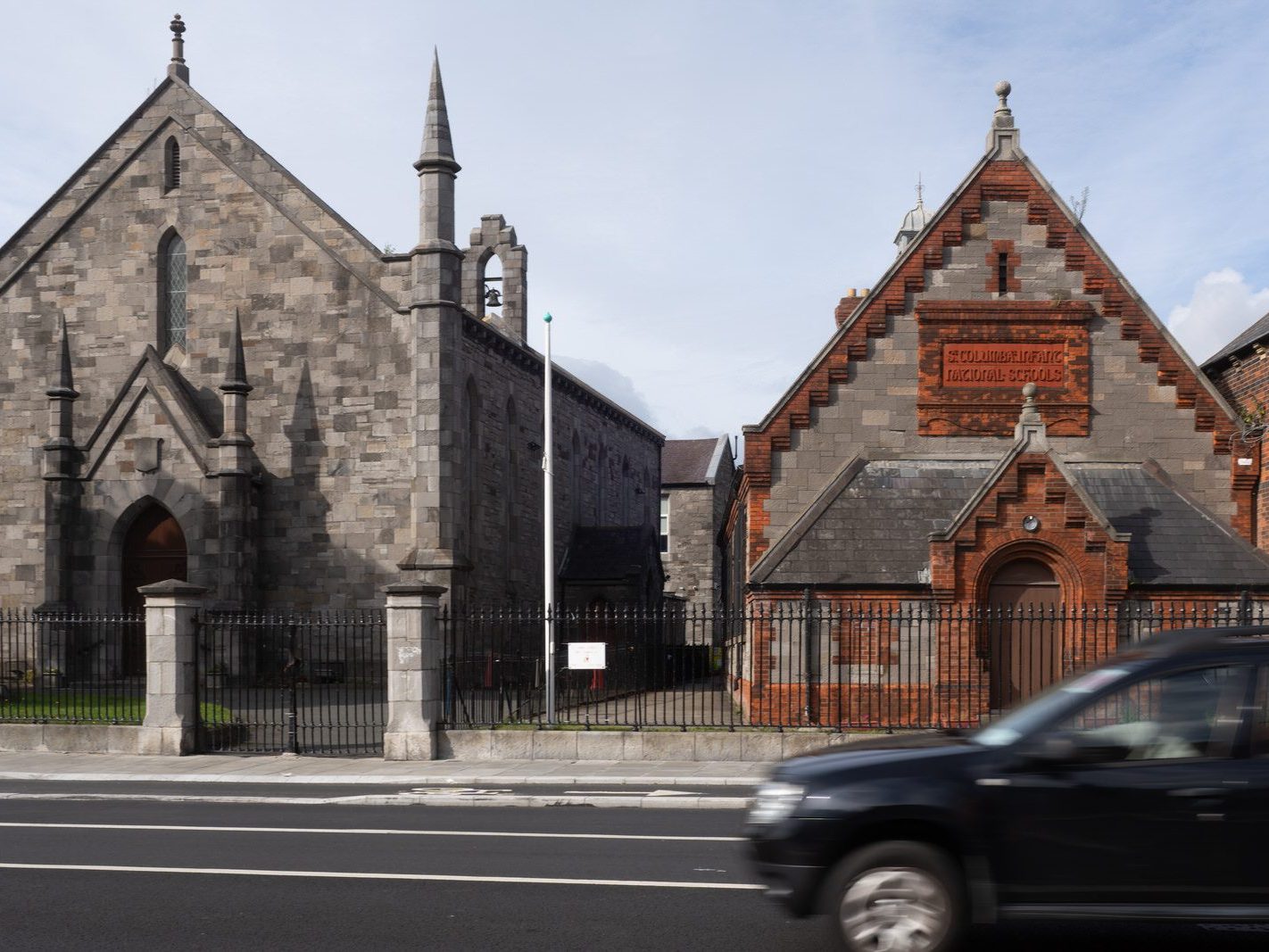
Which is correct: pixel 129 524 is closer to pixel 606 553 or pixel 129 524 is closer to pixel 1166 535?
pixel 606 553

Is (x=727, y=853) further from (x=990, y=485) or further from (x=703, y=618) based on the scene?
(x=990, y=485)

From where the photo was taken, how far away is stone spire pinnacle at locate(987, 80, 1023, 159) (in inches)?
975

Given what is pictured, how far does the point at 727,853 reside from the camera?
1108 cm

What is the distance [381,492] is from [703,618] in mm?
13311

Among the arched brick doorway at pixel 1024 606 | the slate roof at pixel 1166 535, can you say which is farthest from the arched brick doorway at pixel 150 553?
the slate roof at pixel 1166 535

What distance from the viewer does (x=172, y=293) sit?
107 ft

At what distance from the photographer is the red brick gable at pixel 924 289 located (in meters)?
24.4

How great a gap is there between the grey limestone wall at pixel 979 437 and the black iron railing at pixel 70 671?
1202cm

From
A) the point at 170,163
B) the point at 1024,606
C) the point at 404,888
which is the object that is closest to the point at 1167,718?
the point at 404,888

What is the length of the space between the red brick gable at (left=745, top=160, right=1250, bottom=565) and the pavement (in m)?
7.45

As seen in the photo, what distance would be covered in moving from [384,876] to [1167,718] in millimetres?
5664

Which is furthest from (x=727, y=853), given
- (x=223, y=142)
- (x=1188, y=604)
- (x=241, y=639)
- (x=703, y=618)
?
(x=223, y=142)

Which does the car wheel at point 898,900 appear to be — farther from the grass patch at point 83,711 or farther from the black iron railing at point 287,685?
the grass patch at point 83,711

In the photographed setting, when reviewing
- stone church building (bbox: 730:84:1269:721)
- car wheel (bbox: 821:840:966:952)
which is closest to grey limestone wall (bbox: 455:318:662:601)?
stone church building (bbox: 730:84:1269:721)
